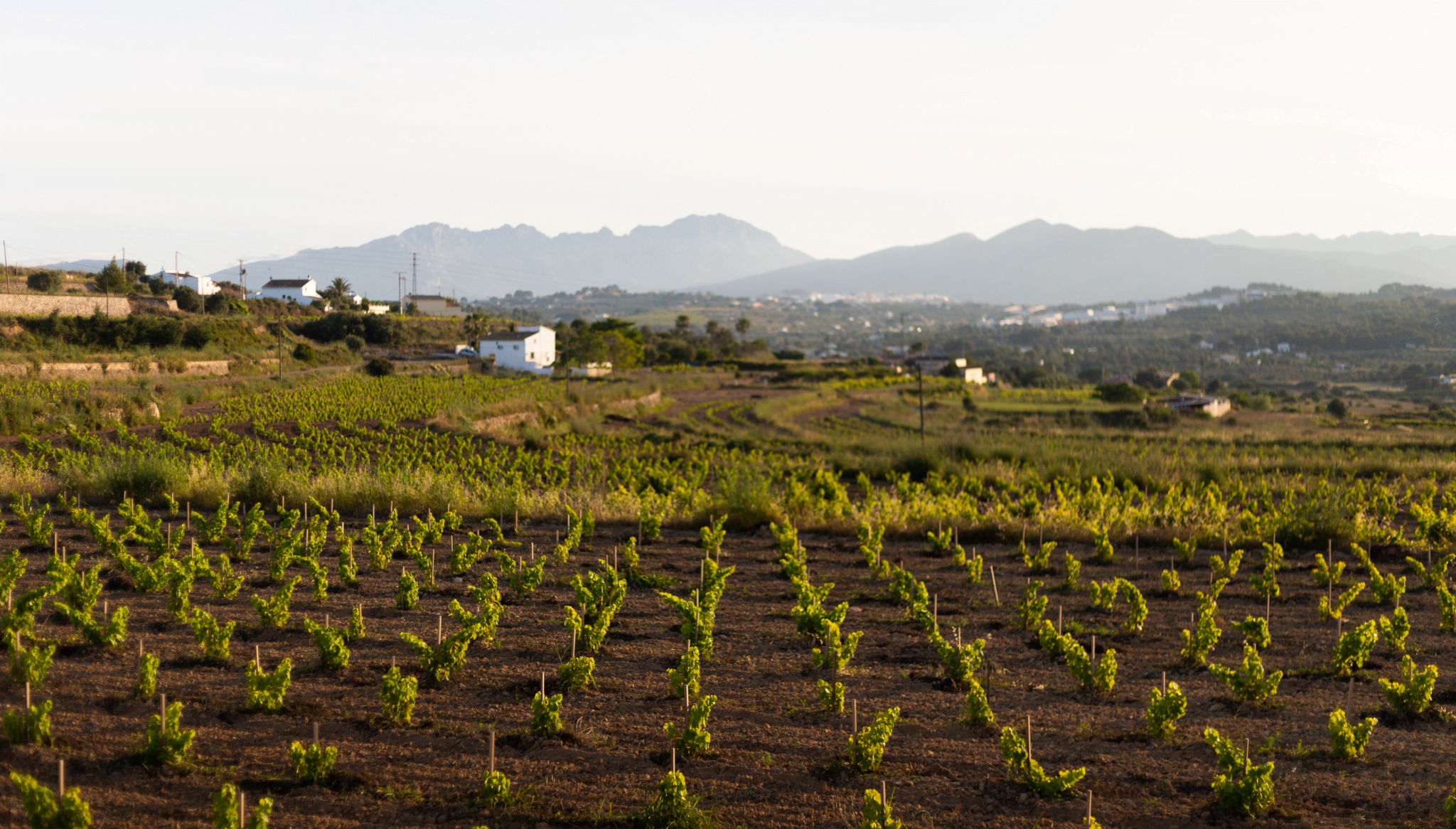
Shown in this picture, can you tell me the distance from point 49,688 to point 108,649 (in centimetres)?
93

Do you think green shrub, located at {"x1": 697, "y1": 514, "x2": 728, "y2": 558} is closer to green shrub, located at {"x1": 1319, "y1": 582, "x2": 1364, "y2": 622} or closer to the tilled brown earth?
the tilled brown earth

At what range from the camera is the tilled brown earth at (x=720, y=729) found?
17.2ft

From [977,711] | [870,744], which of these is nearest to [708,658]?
[977,711]

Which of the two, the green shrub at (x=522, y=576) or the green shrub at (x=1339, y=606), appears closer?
the green shrub at (x=1339, y=606)

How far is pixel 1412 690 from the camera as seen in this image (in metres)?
6.75

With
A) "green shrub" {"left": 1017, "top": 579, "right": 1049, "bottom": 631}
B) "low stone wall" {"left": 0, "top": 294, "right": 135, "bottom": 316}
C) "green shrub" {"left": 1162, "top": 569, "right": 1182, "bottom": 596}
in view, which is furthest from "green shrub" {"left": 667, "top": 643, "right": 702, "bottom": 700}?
"low stone wall" {"left": 0, "top": 294, "right": 135, "bottom": 316}

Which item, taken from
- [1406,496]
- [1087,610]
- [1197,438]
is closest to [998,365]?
[1197,438]

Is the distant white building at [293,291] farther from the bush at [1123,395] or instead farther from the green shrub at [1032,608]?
the green shrub at [1032,608]

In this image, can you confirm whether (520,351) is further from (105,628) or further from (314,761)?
(314,761)

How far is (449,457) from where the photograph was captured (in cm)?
2627

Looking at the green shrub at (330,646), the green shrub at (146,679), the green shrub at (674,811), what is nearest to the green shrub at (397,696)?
the green shrub at (330,646)

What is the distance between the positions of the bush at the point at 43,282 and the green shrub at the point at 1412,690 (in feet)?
280

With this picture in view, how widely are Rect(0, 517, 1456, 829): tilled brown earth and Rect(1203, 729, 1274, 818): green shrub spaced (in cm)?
12

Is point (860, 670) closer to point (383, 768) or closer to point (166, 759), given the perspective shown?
point (383, 768)
